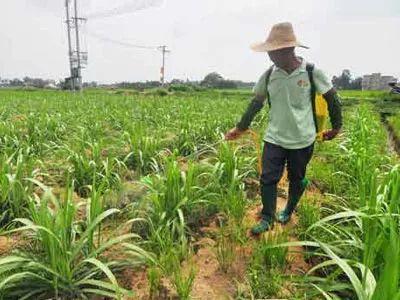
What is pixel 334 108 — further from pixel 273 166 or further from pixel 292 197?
pixel 292 197

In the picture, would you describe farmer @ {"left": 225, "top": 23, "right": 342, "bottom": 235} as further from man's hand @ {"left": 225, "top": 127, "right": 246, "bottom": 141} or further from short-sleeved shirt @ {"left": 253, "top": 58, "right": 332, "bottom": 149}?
man's hand @ {"left": 225, "top": 127, "right": 246, "bottom": 141}

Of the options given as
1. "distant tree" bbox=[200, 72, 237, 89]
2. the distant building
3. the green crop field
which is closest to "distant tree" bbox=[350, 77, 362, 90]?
the distant building

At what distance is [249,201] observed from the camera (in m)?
3.96

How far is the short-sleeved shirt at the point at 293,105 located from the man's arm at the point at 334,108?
0.07 m

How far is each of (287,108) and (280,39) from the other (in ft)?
1.57

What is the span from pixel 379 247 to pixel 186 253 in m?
1.10

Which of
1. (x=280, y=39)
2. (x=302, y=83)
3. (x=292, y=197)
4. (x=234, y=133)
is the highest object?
(x=280, y=39)

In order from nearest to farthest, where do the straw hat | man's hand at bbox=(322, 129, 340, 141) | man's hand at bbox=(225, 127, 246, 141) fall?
1. the straw hat
2. man's hand at bbox=(322, 129, 340, 141)
3. man's hand at bbox=(225, 127, 246, 141)

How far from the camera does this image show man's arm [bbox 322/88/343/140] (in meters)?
3.28

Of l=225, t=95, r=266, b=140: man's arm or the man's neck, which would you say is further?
l=225, t=95, r=266, b=140: man's arm

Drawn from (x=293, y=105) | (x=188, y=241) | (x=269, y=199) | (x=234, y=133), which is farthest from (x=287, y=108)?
(x=188, y=241)

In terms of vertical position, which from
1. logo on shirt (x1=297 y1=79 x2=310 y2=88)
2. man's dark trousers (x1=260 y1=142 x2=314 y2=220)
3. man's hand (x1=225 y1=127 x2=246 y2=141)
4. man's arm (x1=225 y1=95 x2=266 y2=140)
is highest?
logo on shirt (x1=297 y1=79 x2=310 y2=88)

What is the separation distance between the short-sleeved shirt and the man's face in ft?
0.25

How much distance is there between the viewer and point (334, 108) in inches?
132
